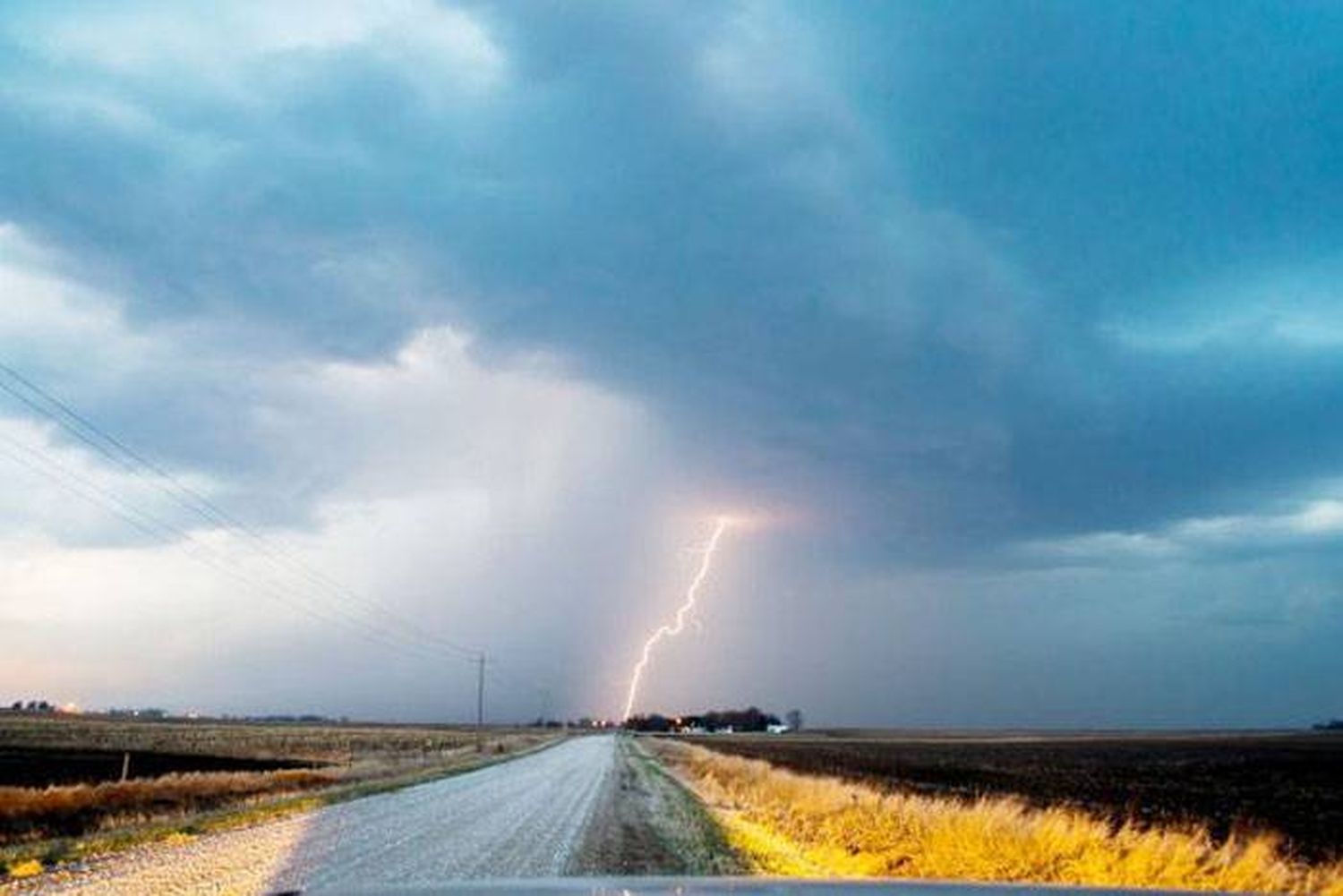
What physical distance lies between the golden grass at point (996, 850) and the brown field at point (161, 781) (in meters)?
11.9

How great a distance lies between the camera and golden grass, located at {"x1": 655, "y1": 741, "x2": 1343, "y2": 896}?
14969 mm

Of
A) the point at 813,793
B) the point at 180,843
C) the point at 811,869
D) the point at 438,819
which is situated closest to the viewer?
the point at 811,869

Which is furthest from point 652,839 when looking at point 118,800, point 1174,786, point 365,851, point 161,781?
point 1174,786

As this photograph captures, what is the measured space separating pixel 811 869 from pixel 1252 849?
6.19 metres

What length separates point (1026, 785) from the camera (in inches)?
2172

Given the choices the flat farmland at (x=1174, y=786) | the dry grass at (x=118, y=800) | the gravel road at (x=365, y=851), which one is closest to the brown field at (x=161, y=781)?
the dry grass at (x=118, y=800)

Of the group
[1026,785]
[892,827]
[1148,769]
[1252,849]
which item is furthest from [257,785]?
[1148,769]

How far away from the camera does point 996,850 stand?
17156 mm

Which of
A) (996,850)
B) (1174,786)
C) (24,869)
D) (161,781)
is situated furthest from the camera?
(1174,786)

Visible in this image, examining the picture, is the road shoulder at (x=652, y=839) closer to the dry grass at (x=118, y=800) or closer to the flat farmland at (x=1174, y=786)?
the dry grass at (x=118, y=800)

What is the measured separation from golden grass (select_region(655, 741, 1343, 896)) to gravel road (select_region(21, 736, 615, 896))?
3.76 metres

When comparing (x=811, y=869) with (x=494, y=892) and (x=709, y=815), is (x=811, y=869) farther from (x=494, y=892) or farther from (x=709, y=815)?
(x=494, y=892)

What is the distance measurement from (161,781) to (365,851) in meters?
20.7

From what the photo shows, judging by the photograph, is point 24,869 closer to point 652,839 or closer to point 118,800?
point 652,839
